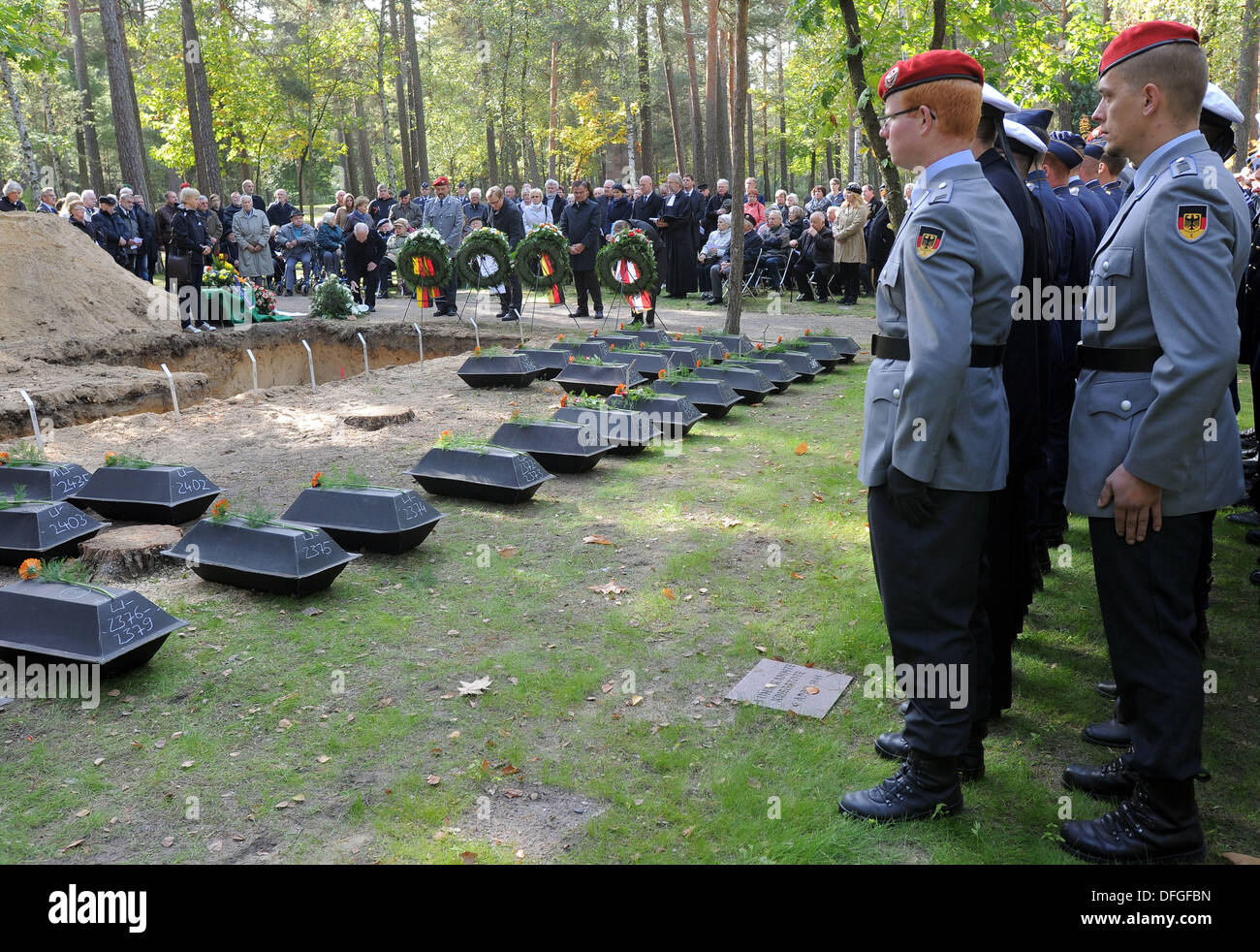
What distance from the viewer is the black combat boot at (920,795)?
125 inches

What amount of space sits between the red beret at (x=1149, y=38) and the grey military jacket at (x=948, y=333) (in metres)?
0.49

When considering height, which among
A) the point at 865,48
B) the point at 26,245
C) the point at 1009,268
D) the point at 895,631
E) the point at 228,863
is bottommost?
the point at 228,863

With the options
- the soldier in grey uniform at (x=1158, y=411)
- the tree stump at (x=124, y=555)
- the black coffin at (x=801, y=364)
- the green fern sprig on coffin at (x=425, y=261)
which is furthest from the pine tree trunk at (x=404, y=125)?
the soldier in grey uniform at (x=1158, y=411)

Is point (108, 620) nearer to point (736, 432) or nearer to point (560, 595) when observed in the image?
point (560, 595)

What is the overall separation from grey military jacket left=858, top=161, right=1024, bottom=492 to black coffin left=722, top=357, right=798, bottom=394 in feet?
26.6

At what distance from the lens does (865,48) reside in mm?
8766

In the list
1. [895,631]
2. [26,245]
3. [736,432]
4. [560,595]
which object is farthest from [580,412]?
[26,245]

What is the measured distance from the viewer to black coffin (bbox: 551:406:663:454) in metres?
8.30

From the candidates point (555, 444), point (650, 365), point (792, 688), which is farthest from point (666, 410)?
point (792, 688)

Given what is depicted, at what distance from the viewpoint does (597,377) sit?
10672 mm

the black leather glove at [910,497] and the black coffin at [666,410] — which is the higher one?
the black leather glove at [910,497]

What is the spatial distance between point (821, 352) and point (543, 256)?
4812 mm

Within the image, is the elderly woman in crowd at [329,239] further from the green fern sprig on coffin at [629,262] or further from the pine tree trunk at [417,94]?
the pine tree trunk at [417,94]
